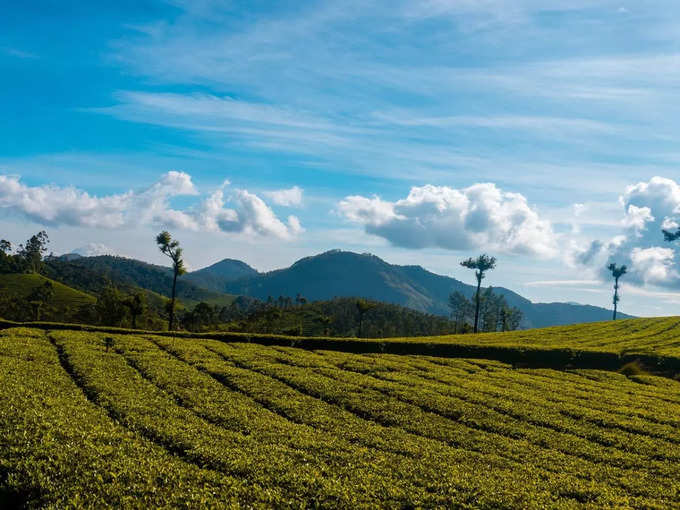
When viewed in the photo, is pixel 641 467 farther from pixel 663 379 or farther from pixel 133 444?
pixel 663 379

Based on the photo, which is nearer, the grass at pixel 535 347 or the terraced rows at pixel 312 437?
the terraced rows at pixel 312 437

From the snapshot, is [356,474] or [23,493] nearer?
[23,493]

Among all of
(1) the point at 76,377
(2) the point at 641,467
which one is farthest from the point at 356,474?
(1) the point at 76,377

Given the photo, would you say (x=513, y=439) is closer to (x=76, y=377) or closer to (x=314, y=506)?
(x=314, y=506)

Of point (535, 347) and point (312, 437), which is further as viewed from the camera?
point (535, 347)

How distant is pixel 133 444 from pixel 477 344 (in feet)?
182

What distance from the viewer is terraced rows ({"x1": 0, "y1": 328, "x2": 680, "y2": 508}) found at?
57.5 feet

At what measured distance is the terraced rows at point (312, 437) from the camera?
1752 centimetres

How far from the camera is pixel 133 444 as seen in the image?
2078 centimetres

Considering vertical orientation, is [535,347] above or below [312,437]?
above

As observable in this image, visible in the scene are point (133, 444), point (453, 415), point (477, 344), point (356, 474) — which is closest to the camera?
point (356, 474)

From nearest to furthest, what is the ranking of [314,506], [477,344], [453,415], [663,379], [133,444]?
[314,506] → [133,444] → [453,415] → [663,379] → [477,344]

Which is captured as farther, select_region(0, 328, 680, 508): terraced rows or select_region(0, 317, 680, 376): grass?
select_region(0, 317, 680, 376): grass

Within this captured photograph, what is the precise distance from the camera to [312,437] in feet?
78.4
